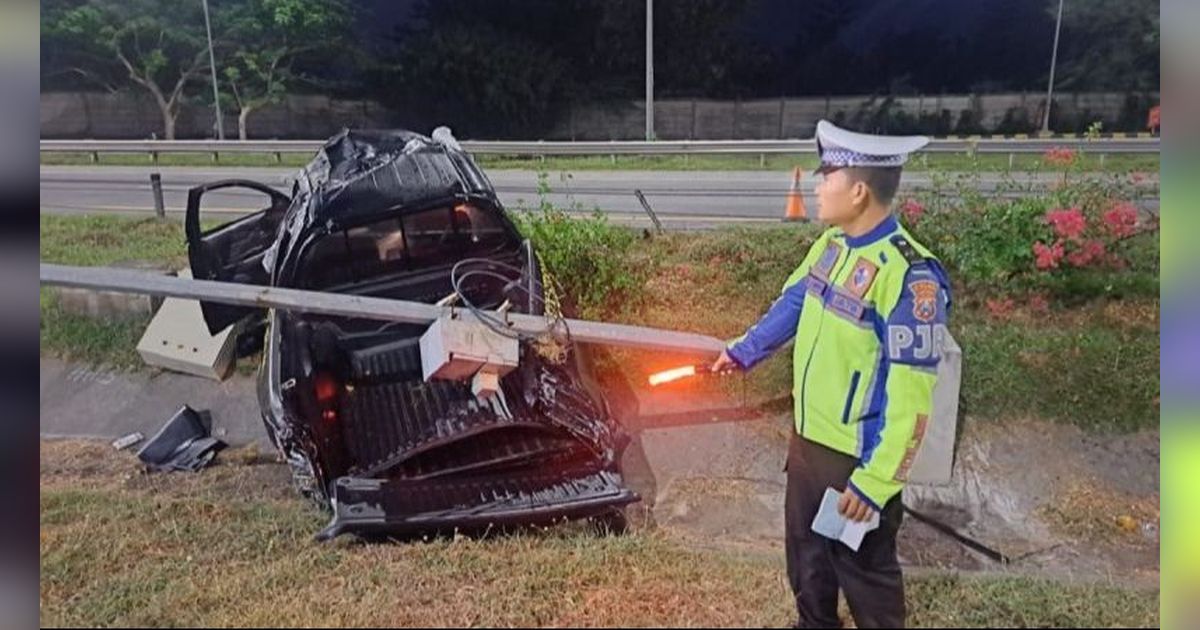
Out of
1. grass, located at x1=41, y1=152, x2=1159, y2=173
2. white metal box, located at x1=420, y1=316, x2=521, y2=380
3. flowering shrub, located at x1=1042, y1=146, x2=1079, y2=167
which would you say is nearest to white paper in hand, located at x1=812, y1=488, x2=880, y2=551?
white metal box, located at x1=420, y1=316, x2=521, y2=380

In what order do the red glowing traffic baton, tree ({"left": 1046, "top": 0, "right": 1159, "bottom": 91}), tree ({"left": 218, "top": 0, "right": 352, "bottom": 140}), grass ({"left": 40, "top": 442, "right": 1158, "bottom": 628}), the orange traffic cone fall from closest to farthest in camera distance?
grass ({"left": 40, "top": 442, "right": 1158, "bottom": 628})
the red glowing traffic baton
tree ({"left": 1046, "top": 0, "right": 1159, "bottom": 91})
the orange traffic cone
tree ({"left": 218, "top": 0, "right": 352, "bottom": 140})

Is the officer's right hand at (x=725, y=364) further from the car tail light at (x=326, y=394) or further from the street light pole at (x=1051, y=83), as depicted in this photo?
Result: the street light pole at (x=1051, y=83)

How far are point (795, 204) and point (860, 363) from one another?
1228 millimetres

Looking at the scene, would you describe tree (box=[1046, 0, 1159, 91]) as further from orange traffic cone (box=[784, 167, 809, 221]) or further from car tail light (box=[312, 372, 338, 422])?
car tail light (box=[312, 372, 338, 422])

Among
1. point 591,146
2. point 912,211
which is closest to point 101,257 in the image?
point 591,146

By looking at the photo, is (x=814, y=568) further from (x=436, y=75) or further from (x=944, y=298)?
(x=436, y=75)

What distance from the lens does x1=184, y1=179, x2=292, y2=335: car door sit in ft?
10.5

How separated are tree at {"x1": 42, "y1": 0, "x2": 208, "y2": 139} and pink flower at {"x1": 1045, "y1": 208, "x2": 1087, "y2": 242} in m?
3.41

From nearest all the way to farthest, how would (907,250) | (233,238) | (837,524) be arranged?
1. (907,250)
2. (837,524)
3. (233,238)

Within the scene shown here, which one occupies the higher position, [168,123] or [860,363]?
[168,123]

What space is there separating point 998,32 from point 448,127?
1.97m

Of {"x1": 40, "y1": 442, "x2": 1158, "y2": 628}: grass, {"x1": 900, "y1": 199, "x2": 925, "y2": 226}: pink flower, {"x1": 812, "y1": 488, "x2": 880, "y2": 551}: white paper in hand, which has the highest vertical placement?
{"x1": 900, "y1": 199, "x2": 925, "y2": 226}: pink flower

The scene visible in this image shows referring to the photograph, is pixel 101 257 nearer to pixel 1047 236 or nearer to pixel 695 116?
pixel 695 116

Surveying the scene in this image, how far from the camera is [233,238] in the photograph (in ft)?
10.8
